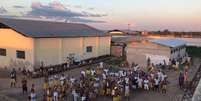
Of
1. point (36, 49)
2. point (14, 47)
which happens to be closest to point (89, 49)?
point (36, 49)

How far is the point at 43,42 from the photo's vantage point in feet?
87.7

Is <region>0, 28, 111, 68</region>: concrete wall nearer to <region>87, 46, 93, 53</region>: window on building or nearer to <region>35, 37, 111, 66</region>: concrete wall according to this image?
<region>35, 37, 111, 66</region>: concrete wall

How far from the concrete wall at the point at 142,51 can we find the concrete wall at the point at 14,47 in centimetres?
1122

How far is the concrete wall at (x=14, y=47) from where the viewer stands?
25875mm

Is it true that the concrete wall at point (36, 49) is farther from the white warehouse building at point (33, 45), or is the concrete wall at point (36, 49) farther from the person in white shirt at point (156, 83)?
the person in white shirt at point (156, 83)

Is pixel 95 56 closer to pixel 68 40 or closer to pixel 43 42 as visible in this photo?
pixel 68 40

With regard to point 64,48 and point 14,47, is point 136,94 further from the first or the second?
point 14,47

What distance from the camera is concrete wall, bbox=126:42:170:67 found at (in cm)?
2955

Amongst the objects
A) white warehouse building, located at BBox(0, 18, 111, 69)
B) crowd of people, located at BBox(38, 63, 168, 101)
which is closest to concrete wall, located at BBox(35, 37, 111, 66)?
white warehouse building, located at BBox(0, 18, 111, 69)

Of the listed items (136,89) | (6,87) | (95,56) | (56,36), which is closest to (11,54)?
(56,36)

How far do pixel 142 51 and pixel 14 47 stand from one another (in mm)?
13281

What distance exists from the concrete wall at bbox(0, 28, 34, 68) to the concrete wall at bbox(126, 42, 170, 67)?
11221 millimetres

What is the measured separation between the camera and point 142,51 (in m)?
30.6

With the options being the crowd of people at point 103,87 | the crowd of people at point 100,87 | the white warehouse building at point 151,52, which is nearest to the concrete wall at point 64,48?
the white warehouse building at point 151,52
